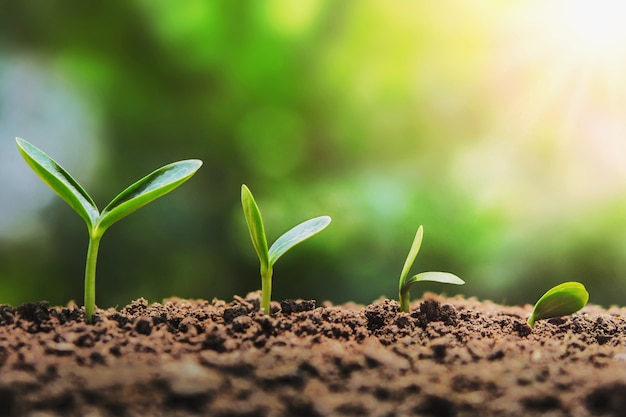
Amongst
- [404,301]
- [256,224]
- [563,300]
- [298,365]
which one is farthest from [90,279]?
[563,300]

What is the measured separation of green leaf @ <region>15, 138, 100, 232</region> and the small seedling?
0.86 metres

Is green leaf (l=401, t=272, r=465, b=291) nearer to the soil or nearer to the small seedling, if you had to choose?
the soil

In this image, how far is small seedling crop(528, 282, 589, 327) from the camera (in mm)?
1118

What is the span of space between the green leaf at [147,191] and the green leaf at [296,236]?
22 cm

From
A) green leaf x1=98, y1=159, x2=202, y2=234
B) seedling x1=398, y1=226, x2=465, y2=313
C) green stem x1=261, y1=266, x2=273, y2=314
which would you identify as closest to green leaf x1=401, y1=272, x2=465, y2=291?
seedling x1=398, y1=226, x2=465, y2=313

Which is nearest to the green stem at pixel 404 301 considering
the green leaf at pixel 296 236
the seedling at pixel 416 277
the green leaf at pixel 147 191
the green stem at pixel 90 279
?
the seedling at pixel 416 277

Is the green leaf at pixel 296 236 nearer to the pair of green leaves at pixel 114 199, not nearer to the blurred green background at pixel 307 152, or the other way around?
the pair of green leaves at pixel 114 199

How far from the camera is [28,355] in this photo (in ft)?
2.68

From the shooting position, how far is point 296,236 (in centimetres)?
114

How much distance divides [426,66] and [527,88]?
1.28ft

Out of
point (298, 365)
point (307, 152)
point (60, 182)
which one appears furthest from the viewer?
point (307, 152)

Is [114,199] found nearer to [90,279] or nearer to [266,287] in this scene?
[90,279]

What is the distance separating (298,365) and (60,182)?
562 millimetres

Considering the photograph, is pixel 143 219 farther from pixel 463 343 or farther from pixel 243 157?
pixel 463 343
